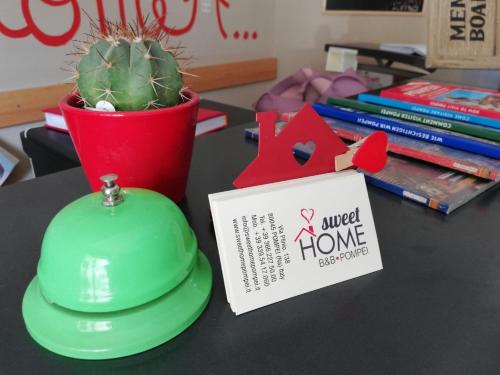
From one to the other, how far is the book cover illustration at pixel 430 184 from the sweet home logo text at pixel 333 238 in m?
0.17

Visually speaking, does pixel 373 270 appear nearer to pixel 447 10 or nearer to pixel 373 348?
pixel 373 348

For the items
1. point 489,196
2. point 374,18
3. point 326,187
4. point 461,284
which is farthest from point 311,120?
point 374,18

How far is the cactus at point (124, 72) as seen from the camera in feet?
1.40

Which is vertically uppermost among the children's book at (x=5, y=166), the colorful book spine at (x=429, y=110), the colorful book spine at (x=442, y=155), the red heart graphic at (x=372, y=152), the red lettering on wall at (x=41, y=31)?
the red lettering on wall at (x=41, y=31)

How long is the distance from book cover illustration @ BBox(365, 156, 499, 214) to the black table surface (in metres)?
0.03

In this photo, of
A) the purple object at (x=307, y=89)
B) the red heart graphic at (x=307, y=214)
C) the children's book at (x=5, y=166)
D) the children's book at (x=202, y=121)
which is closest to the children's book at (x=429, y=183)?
the red heart graphic at (x=307, y=214)

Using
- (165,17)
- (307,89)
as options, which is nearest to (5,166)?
(165,17)

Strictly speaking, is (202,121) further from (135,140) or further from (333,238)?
(333,238)

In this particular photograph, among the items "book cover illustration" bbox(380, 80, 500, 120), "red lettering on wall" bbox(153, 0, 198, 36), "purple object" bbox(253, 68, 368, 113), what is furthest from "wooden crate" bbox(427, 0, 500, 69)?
"red lettering on wall" bbox(153, 0, 198, 36)

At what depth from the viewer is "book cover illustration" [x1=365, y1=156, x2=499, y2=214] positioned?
1.73ft

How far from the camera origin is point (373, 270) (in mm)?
405

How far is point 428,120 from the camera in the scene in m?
0.71

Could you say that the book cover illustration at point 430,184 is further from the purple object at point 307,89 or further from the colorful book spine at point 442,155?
the purple object at point 307,89

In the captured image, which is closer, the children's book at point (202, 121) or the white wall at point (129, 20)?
the children's book at point (202, 121)
